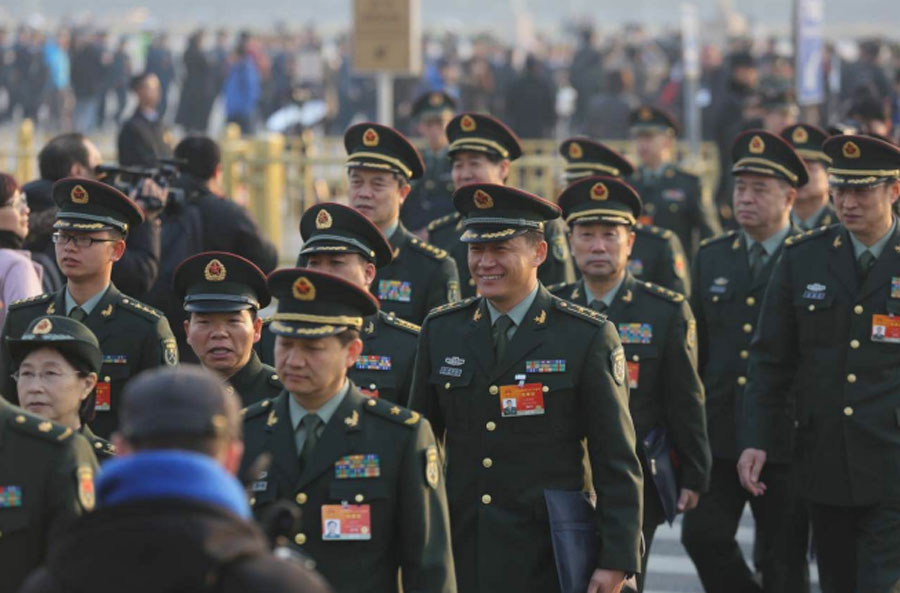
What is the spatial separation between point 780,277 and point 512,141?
10.00ft

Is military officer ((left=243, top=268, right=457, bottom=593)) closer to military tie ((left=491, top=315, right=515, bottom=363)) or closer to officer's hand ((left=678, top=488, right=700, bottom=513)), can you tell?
military tie ((left=491, top=315, right=515, bottom=363))

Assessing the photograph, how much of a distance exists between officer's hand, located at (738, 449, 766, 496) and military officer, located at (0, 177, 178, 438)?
8.17 feet

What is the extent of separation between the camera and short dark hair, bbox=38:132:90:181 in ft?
31.2

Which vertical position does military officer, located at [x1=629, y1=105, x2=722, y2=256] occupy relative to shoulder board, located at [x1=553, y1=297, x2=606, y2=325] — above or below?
above

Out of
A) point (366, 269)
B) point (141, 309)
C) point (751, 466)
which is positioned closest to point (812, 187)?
point (751, 466)

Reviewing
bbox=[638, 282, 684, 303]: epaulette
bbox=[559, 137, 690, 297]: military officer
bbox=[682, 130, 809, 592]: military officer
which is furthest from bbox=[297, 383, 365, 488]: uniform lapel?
bbox=[559, 137, 690, 297]: military officer

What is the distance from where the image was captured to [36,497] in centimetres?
485

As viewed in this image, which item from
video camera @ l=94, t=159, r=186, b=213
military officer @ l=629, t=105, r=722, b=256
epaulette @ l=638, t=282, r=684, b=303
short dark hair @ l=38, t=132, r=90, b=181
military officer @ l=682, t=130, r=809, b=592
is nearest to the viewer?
epaulette @ l=638, t=282, r=684, b=303

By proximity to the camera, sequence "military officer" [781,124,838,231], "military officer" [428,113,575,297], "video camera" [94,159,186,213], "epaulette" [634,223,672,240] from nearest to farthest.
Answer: "video camera" [94,159,186,213], "epaulette" [634,223,672,240], "military officer" [428,113,575,297], "military officer" [781,124,838,231]

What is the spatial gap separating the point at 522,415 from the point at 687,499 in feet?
6.21

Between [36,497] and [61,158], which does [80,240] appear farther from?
[36,497]

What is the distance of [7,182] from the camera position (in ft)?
27.1

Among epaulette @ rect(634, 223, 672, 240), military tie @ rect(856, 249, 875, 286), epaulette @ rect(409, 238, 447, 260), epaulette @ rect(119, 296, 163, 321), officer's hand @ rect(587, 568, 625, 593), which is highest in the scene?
epaulette @ rect(634, 223, 672, 240)

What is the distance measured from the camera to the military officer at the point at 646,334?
7.70 m
